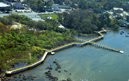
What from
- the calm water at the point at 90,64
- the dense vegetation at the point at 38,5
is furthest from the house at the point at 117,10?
the calm water at the point at 90,64

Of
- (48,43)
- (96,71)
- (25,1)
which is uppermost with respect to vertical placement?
(25,1)

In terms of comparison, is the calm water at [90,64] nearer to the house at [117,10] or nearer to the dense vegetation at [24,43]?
the dense vegetation at [24,43]

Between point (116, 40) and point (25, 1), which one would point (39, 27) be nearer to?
point (116, 40)

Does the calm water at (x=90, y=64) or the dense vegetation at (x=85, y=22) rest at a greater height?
the dense vegetation at (x=85, y=22)

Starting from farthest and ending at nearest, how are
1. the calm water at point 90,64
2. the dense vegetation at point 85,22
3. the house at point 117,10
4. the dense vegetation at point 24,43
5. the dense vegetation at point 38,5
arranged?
the house at point 117,10 → the dense vegetation at point 38,5 → the dense vegetation at point 85,22 → the dense vegetation at point 24,43 → the calm water at point 90,64

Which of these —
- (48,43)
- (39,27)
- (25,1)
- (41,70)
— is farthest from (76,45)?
(25,1)

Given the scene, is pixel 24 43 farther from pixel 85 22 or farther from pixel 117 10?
pixel 117 10
